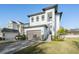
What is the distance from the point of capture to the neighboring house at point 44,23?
2.54 metres

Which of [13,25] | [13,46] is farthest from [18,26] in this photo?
[13,46]

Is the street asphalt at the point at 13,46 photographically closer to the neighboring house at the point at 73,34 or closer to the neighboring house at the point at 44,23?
the neighboring house at the point at 44,23

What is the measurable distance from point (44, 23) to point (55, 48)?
438 millimetres

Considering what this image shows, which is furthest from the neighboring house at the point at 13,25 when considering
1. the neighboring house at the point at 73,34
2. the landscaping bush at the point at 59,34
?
the neighboring house at the point at 73,34

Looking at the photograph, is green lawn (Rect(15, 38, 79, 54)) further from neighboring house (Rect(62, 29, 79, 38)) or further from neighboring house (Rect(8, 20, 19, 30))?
neighboring house (Rect(8, 20, 19, 30))

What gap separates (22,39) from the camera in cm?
254

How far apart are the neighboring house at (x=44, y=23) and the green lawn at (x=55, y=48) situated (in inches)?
5.5

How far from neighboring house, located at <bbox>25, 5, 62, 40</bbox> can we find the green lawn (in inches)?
5.5

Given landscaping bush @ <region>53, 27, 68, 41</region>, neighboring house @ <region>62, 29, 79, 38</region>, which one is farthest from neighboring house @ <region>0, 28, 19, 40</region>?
neighboring house @ <region>62, 29, 79, 38</region>

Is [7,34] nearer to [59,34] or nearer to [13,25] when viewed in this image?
[13,25]
